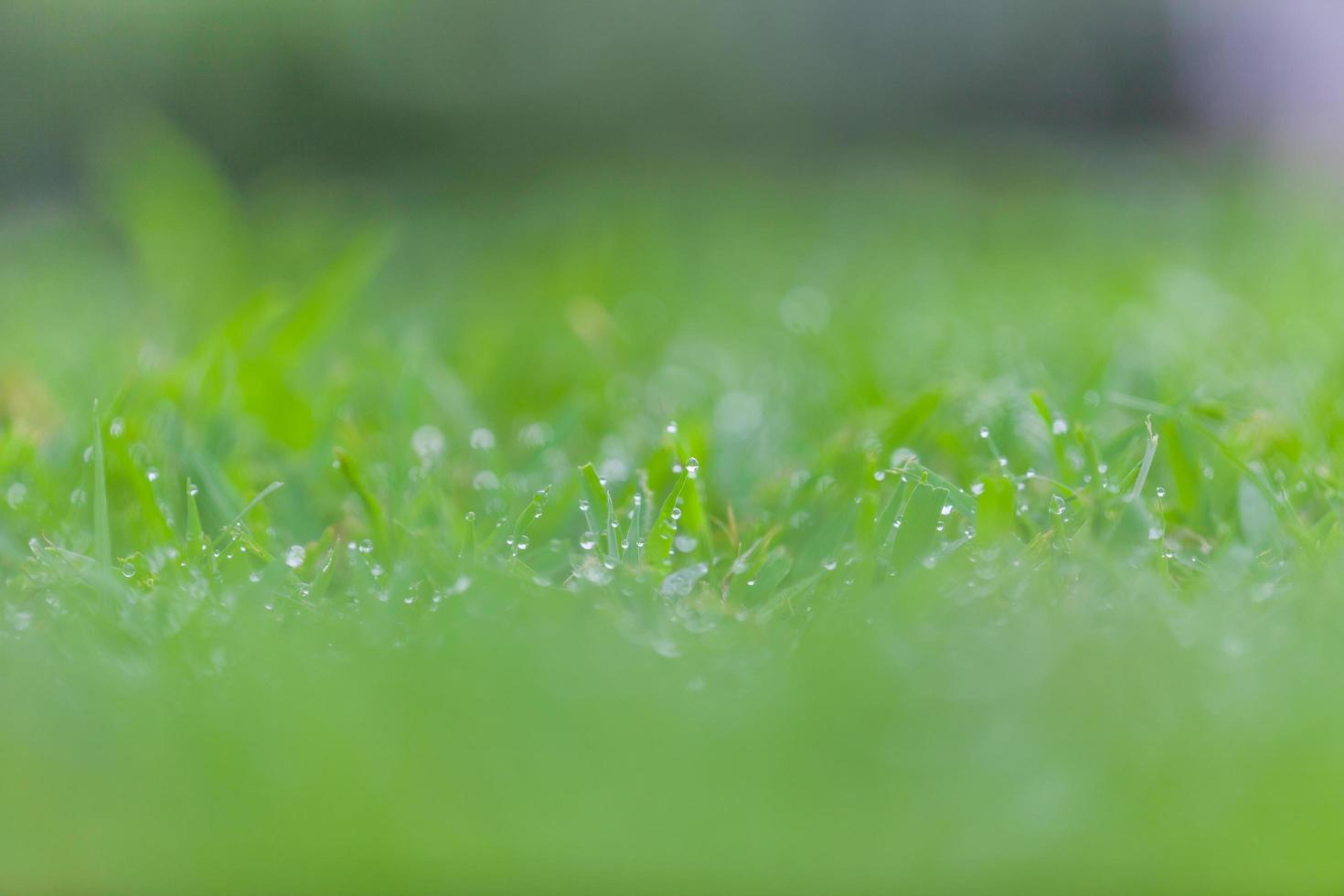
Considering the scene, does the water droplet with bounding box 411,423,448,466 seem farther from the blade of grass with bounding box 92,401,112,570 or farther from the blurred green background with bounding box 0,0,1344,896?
the blade of grass with bounding box 92,401,112,570

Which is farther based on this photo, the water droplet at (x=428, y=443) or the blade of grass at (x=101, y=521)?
the water droplet at (x=428, y=443)

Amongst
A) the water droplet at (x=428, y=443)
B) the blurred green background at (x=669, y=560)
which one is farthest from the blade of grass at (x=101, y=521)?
the water droplet at (x=428, y=443)

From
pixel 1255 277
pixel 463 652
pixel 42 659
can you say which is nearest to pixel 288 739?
pixel 463 652

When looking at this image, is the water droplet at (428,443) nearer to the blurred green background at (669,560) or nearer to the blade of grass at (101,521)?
the blurred green background at (669,560)

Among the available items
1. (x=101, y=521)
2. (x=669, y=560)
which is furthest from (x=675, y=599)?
(x=101, y=521)

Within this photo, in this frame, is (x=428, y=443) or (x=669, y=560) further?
(x=428, y=443)

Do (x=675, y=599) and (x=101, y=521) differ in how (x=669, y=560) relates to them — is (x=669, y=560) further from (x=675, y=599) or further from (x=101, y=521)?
(x=101, y=521)

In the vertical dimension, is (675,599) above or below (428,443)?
below

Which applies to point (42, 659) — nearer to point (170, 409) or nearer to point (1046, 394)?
point (170, 409)
